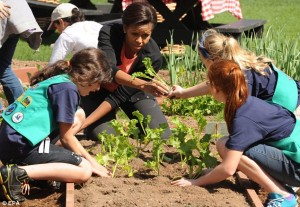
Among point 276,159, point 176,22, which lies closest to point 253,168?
point 276,159

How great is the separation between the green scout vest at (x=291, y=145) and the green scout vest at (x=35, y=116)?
49.4 inches

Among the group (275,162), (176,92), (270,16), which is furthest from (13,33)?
(270,16)

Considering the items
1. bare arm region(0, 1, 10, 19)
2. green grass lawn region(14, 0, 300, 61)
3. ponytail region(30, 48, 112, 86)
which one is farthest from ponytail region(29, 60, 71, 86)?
green grass lawn region(14, 0, 300, 61)

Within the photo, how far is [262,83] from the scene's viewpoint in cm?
445

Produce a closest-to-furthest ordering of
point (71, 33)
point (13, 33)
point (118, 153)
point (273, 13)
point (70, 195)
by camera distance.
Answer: point (70, 195), point (118, 153), point (13, 33), point (71, 33), point (273, 13)

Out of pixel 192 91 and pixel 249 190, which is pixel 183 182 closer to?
pixel 249 190

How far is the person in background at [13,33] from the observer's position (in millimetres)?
5850

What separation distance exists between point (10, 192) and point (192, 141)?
1126 millimetres

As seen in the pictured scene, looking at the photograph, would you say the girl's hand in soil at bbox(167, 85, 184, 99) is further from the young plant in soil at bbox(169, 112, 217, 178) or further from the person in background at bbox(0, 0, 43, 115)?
the person in background at bbox(0, 0, 43, 115)

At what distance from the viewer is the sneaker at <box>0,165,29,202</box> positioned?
411cm

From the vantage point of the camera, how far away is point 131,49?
5.57m

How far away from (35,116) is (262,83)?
1346 millimetres

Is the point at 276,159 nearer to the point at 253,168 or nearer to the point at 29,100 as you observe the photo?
the point at 253,168

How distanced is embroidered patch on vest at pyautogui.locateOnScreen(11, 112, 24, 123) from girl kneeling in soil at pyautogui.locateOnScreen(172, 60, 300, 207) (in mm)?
967
